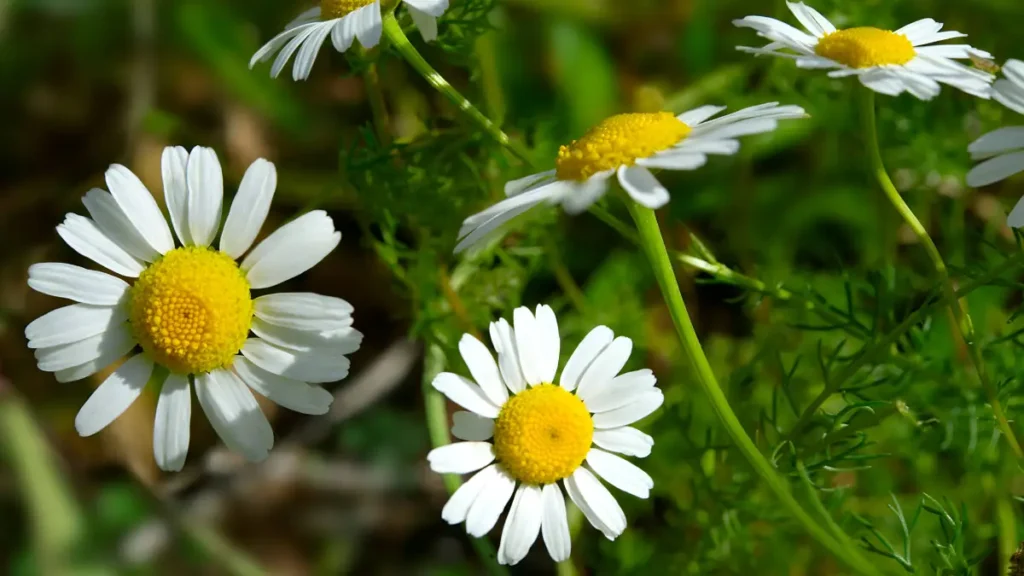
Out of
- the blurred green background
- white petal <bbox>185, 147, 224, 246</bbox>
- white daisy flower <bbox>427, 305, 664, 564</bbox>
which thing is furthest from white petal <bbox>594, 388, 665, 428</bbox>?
white petal <bbox>185, 147, 224, 246</bbox>

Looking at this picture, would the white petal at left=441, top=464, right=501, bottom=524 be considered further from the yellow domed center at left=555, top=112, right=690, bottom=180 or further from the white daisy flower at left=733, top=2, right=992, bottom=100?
the white daisy flower at left=733, top=2, right=992, bottom=100

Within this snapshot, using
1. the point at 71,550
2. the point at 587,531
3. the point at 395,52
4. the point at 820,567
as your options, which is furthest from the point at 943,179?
the point at 71,550

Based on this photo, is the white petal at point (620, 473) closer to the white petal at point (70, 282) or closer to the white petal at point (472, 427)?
the white petal at point (472, 427)

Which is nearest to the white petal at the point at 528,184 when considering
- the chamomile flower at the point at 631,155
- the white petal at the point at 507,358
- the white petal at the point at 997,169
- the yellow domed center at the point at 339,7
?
the chamomile flower at the point at 631,155

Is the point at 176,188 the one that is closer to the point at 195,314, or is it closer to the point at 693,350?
the point at 195,314

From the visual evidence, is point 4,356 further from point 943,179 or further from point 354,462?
point 943,179

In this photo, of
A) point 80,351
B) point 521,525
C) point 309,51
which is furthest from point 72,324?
point 521,525
